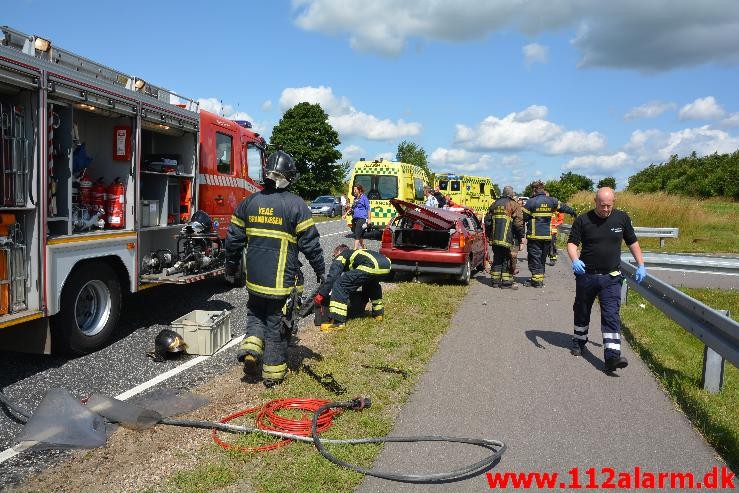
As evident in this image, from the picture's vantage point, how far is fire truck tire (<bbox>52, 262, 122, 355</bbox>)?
5895 mm

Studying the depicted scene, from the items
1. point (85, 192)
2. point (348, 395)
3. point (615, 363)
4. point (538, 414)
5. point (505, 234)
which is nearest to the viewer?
point (538, 414)

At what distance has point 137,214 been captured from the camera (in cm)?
713

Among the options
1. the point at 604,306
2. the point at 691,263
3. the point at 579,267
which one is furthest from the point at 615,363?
the point at 691,263

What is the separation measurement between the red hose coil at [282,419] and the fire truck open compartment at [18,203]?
239cm

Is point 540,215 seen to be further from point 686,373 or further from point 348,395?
point 348,395

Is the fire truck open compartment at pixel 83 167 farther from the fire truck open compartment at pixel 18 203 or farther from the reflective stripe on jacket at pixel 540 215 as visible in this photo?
the reflective stripe on jacket at pixel 540 215

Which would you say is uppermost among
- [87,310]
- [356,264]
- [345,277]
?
[356,264]

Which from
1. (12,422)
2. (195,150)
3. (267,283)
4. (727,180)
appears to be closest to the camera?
(12,422)

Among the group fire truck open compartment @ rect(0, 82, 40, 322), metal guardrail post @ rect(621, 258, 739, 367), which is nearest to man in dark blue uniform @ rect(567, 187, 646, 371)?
metal guardrail post @ rect(621, 258, 739, 367)

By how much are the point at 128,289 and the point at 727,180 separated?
161ft

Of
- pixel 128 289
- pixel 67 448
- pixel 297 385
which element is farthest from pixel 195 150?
pixel 67 448

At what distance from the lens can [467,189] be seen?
2605 cm

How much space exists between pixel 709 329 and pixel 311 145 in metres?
56.2

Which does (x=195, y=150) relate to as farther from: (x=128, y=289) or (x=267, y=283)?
(x=267, y=283)
